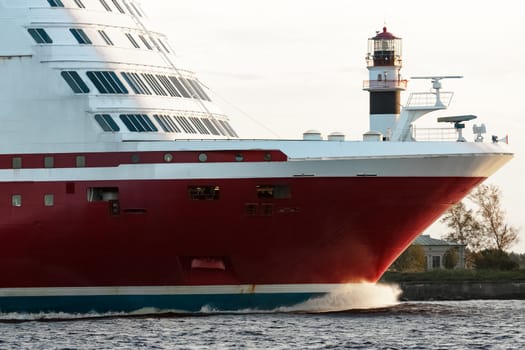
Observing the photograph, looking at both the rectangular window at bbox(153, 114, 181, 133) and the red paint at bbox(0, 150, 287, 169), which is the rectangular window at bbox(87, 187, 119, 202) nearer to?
the red paint at bbox(0, 150, 287, 169)

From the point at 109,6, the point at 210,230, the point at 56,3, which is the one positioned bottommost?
the point at 210,230

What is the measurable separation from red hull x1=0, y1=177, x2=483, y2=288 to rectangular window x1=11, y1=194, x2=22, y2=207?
0.59 ft

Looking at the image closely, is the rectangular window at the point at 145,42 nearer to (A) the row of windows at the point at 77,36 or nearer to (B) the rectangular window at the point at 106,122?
(A) the row of windows at the point at 77,36

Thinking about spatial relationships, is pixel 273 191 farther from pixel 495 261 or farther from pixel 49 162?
pixel 495 261

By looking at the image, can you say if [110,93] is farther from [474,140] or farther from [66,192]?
[474,140]

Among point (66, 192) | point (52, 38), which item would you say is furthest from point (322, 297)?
point (52, 38)

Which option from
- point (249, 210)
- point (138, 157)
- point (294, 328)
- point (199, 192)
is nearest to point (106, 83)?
point (138, 157)

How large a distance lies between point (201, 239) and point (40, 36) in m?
8.36

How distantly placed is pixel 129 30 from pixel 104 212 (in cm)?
696

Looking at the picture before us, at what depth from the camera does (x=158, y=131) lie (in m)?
52.5

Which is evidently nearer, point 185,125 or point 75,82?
point 75,82

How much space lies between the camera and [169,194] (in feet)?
167

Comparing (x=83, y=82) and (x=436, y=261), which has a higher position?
(x=83, y=82)

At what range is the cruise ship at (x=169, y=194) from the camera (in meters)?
50.9
